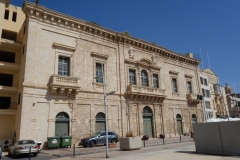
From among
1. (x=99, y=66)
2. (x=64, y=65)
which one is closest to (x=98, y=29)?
(x=99, y=66)

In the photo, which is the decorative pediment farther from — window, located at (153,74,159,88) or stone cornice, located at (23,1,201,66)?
window, located at (153,74,159,88)

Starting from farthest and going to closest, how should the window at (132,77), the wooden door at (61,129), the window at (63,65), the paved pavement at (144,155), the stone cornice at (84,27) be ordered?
1. the window at (132,77)
2. the window at (63,65)
3. the stone cornice at (84,27)
4. the wooden door at (61,129)
5. the paved pavement at (144,155)

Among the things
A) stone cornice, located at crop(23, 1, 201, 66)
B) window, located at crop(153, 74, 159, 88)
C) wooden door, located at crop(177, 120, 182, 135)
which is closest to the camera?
stone cornice, located at crop(23, 1, 201, 66)

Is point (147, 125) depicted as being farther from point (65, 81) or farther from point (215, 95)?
point (215, 95)

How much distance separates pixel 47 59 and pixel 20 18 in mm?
9784

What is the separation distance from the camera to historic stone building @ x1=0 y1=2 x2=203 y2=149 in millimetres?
18438

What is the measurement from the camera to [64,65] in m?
21.1

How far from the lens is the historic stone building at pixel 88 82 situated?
60.5ft

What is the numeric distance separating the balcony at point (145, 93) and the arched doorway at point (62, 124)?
8482 millimetres

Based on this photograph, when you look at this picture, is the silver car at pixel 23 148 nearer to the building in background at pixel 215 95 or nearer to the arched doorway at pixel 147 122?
the arched doorway at pixel 147 122

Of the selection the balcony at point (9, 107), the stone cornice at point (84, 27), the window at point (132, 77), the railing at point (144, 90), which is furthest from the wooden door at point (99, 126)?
the stone cornice at point (84, 27)

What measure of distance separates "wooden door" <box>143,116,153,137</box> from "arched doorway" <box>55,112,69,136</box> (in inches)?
425

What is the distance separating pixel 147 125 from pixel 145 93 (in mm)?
4386

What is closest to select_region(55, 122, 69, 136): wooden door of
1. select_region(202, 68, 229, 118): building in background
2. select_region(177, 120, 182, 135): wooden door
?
select_region(177, 120, 182, 135): wooden door
